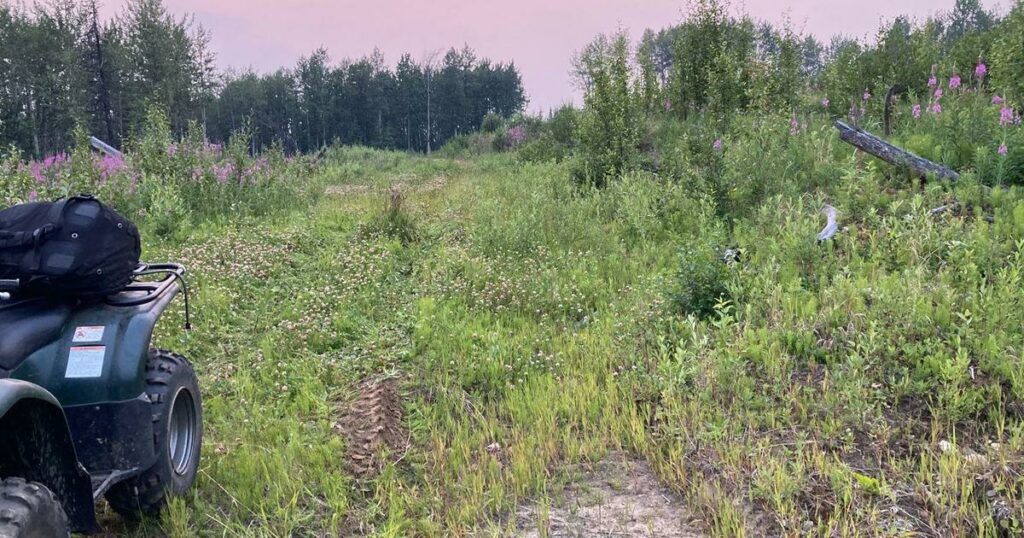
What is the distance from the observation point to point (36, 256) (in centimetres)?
269

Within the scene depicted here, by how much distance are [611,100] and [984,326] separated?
8.93 m

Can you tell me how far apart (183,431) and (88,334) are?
82 cm

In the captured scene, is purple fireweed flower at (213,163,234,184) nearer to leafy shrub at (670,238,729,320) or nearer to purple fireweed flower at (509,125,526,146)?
leafy shrub at (670,238,729,320)

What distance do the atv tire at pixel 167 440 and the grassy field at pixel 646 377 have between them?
125mm

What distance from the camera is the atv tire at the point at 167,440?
2803mm

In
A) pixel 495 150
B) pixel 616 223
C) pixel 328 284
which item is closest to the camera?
pixel 328 284

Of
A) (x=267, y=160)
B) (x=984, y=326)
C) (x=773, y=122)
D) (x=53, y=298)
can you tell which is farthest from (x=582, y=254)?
(x=267, y=160)

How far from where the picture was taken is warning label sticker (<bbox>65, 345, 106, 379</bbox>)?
8.66 ft

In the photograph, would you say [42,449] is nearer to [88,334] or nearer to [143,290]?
[88,334]

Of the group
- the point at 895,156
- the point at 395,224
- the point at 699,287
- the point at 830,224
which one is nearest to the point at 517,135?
the point at 395,224

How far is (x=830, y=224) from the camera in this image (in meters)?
6.01

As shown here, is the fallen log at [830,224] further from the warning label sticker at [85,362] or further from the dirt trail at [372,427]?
the warning label sticker at [85,362]

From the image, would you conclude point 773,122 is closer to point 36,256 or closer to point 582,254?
point 582,254

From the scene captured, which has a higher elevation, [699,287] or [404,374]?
[699,287]
